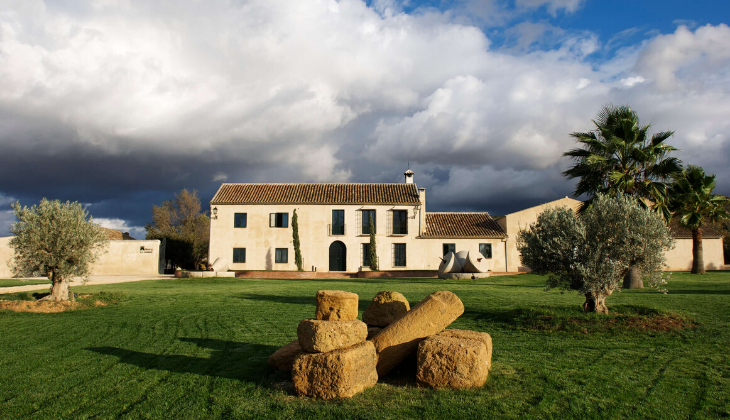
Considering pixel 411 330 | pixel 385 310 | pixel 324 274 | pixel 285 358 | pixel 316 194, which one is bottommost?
pixel 324 274

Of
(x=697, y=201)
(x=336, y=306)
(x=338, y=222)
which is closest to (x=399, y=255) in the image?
(x=338, y=222)

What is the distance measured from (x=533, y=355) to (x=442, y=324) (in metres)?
2.26

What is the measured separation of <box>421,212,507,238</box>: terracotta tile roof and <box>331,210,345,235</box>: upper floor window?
667 centimetres

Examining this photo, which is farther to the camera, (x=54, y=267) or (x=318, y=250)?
(x=318, y=250)

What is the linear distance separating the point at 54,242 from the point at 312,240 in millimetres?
24074

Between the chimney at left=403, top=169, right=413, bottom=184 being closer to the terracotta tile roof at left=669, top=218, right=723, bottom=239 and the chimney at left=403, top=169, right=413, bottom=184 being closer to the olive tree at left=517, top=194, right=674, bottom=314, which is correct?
the terracotta tile roof at left=669, top=218, right=723, bottom=239

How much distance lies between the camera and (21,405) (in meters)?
5.08

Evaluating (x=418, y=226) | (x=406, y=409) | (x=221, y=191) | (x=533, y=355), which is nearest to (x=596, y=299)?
(x=533, y=355)

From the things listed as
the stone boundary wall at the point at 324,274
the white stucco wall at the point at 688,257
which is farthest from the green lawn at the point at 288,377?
the white stucco wall at the point at 688,257

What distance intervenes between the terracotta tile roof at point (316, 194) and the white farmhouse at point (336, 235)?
0.13m

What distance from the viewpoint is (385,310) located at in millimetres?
6672

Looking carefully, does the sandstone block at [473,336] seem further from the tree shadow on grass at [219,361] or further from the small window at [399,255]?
the small window at [399,255]

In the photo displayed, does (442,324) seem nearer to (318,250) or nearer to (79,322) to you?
(79,322)

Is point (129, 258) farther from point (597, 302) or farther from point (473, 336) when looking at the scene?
point (473, 336)
